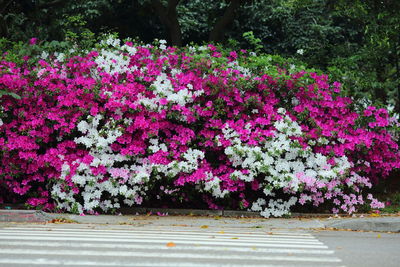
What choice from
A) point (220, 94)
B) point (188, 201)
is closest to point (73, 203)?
point (188, 201)

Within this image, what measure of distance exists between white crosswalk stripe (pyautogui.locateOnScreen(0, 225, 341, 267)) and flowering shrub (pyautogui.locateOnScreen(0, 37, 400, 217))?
82.2 inches

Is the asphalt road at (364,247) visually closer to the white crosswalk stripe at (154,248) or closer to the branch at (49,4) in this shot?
the white crosswalk stripe at (154,248)

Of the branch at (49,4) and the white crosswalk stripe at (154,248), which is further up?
the branch at (49,4)

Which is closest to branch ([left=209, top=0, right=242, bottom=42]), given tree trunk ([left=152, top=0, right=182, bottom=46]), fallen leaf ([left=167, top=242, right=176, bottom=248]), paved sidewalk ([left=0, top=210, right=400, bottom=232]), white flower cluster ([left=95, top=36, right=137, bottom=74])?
tree trunk ([left=152, top=0, right=182, bottom=46])

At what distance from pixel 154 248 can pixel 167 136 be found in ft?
13.5

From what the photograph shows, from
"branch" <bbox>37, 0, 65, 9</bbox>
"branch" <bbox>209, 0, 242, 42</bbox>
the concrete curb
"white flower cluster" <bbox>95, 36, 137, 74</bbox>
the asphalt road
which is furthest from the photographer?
"branch" <bbox>209, 0, 242, 42</bbox>

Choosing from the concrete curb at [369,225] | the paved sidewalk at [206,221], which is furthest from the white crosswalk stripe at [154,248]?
the concrete curb at [369,225]

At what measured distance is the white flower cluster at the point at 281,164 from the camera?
31.0 ft

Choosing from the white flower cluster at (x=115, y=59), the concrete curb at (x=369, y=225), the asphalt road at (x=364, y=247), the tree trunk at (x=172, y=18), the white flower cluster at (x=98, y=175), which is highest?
the tree trunk at (x=172, y=18)

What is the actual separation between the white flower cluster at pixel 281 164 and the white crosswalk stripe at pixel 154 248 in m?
2.10

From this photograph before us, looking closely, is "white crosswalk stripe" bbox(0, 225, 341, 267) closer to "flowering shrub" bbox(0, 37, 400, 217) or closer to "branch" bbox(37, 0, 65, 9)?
"flowering shrub" bbox(0, 37, 400, 217)

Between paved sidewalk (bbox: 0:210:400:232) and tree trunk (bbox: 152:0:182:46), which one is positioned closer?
paved sidewalk (bbox: 0:210:400:232)

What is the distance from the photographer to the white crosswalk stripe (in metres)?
5.14

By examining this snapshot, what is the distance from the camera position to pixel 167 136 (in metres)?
9.76
